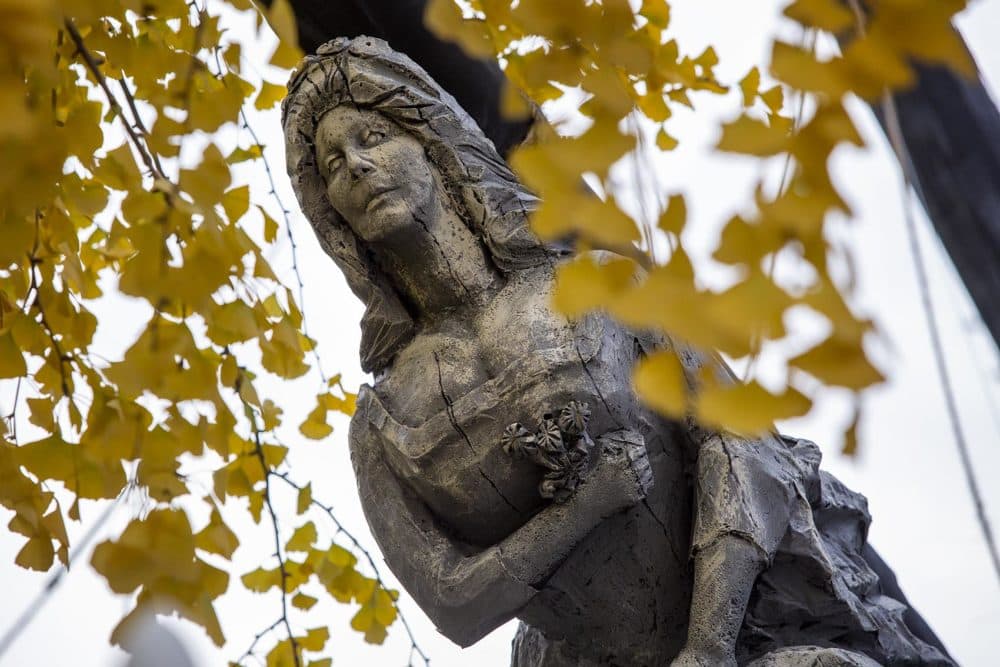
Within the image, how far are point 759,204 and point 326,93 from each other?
1.15 metres

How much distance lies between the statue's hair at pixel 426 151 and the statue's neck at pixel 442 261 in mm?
27

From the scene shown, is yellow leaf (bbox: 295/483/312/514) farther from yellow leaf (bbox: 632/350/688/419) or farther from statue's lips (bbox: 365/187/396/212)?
yellow leaf (bbox: 632/350/688/419)

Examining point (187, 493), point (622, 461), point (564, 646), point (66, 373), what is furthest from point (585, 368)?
point (66, 373)

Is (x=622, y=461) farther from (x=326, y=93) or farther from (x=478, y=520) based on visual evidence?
(x=326, y=93)

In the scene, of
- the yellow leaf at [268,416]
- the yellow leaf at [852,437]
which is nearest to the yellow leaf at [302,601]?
the yellow leaf at [268,416]

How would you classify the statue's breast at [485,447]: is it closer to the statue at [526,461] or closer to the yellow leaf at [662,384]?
the statue at [526,461]

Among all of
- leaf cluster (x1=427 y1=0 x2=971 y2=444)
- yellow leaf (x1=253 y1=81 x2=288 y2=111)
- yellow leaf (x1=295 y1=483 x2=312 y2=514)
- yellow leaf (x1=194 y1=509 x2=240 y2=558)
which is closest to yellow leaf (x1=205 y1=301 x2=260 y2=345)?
yellow leaf (x1=194 y1=509 x2=240 y2=558)

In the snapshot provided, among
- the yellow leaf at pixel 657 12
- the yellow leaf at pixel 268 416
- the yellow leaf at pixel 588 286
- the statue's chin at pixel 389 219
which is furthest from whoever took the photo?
the yellow leaf at pixel 657 12

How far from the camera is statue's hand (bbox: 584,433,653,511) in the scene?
1666mm

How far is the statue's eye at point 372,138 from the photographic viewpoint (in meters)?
1.91

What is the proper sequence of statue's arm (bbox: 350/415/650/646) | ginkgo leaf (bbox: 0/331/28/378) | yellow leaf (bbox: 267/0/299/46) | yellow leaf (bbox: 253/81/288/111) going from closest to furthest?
1. yellow leaf (bbox: 267/0/299/46)
2. ginkgo leaf (bbox: 0/331/28/378)
3. statue's arm (bbox: 350/415/650/646)
4. yellow leaf (bbox: 253/81/288/111)

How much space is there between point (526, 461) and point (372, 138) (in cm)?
58

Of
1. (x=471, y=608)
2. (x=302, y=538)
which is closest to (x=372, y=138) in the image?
(x=471, y=608)

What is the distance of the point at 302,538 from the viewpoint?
8.32ft
